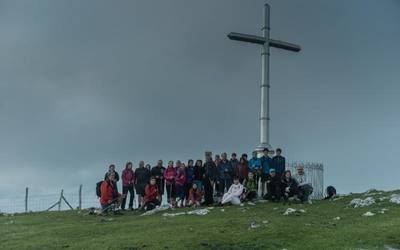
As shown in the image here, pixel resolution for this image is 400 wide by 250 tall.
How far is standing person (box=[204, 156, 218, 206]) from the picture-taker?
27.8 metres

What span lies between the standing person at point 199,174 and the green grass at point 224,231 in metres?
3.14

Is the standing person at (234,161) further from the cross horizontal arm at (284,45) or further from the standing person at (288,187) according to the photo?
the cross horizontal arm at (284,45)

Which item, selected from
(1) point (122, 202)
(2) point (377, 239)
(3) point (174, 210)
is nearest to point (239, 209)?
(3) point (174, 210)

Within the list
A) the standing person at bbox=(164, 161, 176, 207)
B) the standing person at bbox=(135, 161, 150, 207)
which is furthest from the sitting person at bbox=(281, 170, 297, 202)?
the standing person at bbox=(135, 161, 150, 207)

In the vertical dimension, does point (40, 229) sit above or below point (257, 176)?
below

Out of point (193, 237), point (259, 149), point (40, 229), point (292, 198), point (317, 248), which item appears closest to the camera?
point (317, 248)

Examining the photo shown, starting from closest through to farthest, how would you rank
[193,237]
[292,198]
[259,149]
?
[193,237] → [292,198] → [259,149]

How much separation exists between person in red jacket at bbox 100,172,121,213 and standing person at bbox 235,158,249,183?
5412 mm

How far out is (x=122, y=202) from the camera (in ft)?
91.7

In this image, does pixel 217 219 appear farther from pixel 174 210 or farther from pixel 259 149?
pixel 259 149

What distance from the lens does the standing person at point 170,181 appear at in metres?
28.3

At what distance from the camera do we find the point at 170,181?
1118 inches

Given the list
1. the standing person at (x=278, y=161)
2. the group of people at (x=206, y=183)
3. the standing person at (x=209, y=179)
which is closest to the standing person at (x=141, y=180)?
the group of people at (x=206, y=183)

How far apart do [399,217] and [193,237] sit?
6749mm
